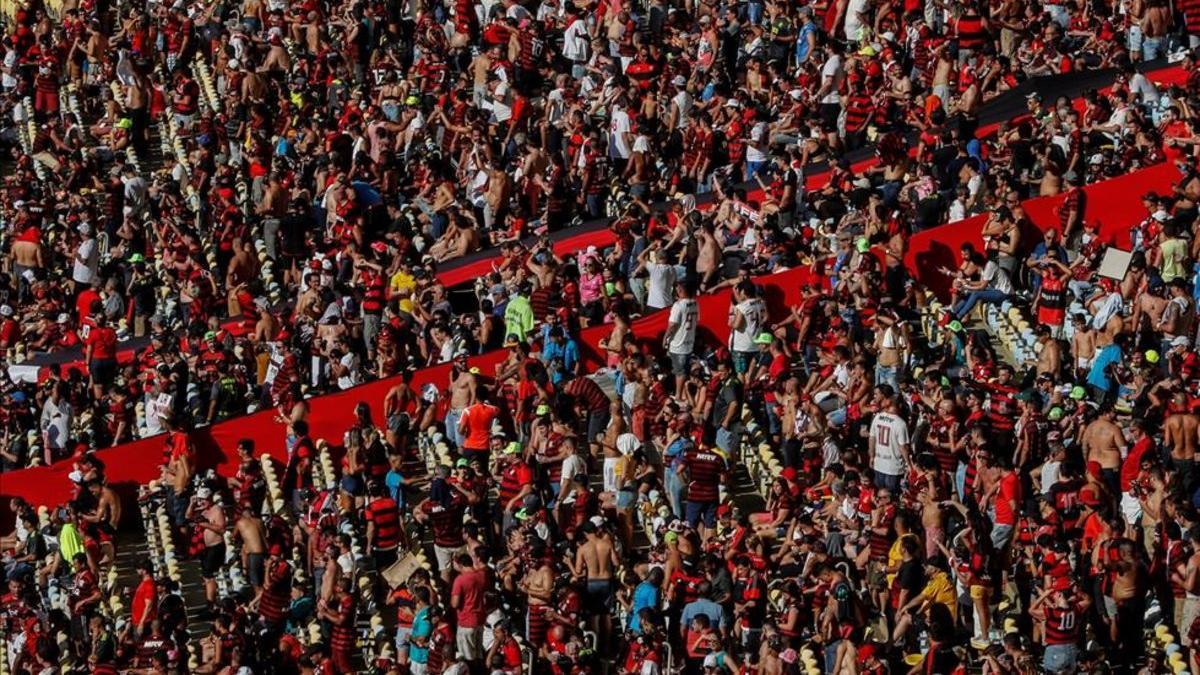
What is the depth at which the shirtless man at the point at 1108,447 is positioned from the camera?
23.6 metres

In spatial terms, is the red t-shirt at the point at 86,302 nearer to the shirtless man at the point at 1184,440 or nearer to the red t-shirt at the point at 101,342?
the red t-shirt at the point at 101,342

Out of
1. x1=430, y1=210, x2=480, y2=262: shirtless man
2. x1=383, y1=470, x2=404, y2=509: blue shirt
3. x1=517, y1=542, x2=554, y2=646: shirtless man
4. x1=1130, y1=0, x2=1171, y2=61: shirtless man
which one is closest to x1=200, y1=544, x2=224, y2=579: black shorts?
x1=383, y1=470, x2=404, y2=509: blue shirt

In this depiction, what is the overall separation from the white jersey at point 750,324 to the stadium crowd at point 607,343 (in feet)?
0.15

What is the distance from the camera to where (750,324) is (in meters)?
27.5

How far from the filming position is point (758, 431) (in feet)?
87.2

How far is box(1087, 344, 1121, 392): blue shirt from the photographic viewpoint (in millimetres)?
25172

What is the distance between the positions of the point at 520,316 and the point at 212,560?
4.37 meters

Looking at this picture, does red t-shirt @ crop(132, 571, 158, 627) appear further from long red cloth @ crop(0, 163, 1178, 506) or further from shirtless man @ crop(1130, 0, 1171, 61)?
shirtless man @ crop(1130, 0, 1171, 61)

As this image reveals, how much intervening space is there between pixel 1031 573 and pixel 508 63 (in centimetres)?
1475

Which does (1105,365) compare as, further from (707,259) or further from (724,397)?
(707,259)

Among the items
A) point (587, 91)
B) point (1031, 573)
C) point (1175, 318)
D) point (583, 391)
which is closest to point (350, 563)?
point (583, 391)

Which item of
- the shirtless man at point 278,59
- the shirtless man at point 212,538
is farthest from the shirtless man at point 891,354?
the shirtless man at point 278,59

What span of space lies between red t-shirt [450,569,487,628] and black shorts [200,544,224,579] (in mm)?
3774

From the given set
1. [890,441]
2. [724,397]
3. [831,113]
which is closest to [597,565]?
[890,441]
